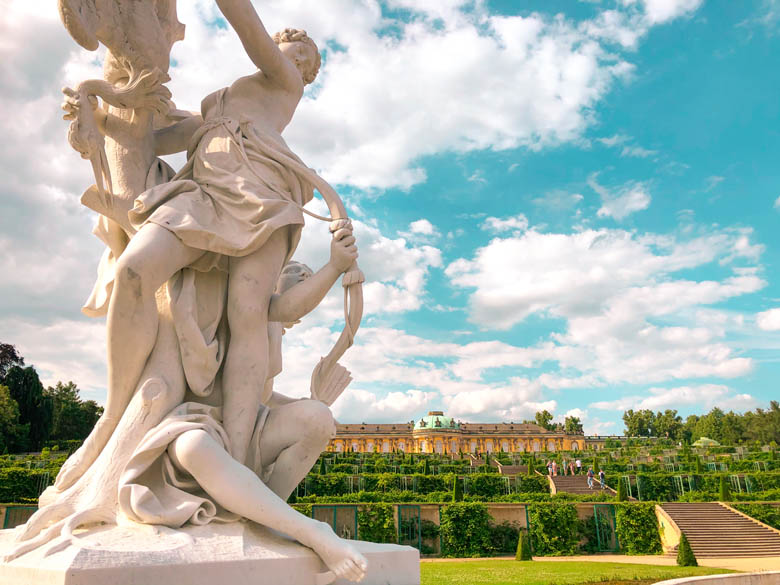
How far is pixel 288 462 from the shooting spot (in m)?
3.46

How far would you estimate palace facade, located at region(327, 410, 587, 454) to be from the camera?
9269 centimetres

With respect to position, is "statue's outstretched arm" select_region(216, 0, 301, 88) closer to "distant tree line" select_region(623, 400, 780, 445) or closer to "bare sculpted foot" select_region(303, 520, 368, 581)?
"bare sculpted foot" select_region(303, 520, 368, 581)

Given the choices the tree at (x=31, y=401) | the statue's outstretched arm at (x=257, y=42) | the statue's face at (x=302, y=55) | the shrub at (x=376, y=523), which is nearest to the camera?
the statue's outstretched arm at (x=257, y=42)

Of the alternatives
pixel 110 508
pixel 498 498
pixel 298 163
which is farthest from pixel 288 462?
pixel 498 498

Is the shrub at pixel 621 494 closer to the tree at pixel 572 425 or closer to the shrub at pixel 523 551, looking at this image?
the shrub at pixel 523 551

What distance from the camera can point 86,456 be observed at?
3.28 meters

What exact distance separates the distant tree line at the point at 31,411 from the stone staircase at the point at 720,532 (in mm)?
37761

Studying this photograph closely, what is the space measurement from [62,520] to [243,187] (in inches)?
80.4

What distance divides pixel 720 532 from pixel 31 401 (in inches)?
1711

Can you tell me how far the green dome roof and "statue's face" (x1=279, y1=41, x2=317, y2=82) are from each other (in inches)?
3684

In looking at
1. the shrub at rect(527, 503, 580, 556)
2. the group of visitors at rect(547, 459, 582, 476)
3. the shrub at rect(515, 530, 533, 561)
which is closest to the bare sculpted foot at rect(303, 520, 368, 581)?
the shrub at rect(515, 530, 533, 561)

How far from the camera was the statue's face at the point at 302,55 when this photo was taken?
4.43m

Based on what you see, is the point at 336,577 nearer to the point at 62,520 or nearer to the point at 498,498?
the point at 62,520

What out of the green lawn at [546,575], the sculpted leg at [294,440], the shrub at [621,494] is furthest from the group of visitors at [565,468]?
the sculpted leg at [294,440]
